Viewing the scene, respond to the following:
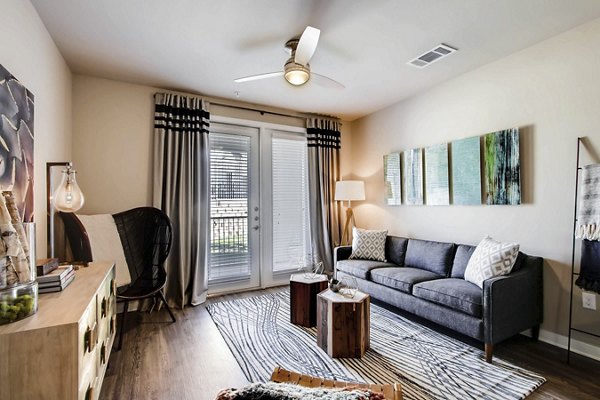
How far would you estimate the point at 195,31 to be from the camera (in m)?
2.37

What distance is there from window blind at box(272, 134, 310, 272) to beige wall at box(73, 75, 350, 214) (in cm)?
175

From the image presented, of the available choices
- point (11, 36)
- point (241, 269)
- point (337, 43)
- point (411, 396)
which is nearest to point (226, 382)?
point (411, 396)

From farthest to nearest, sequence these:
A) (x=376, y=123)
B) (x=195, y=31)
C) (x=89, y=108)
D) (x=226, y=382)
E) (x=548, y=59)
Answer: (x=376, y=123) → (x=89, y=108) → (x=548, y=59) → (x=195, y=31) → (x=226, y=382)

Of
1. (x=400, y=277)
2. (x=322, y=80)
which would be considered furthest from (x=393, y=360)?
(x=322, y=80)

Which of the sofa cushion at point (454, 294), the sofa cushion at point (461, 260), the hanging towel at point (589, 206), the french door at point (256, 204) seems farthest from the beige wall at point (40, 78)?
the hanging towel at point (589, 206)

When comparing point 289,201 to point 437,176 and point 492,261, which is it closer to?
point 437,176

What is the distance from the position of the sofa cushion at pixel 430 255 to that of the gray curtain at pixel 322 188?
135cm

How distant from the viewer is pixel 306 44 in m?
2.16

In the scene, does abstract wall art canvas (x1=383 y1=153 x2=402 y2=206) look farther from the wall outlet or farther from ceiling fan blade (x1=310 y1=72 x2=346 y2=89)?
the wall outlet

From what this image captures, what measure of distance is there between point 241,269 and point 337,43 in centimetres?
311

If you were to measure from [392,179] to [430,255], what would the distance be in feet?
4.22

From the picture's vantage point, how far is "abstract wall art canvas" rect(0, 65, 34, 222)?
1582mm

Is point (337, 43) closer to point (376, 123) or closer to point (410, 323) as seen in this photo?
point (376, 123)

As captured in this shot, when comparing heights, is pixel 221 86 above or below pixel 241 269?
above
